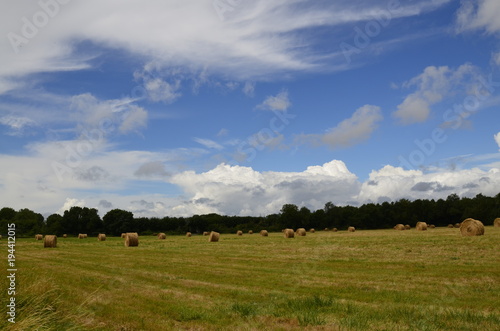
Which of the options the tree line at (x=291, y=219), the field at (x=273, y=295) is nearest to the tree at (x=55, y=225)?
the tree line at (x=291, y=219)

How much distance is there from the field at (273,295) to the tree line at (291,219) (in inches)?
3705

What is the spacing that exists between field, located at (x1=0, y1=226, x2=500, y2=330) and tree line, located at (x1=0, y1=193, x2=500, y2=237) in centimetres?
9412

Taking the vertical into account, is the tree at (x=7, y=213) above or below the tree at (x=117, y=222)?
above

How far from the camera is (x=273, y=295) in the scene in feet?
44.9

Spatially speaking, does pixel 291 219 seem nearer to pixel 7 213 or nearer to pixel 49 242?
pixel 49 242

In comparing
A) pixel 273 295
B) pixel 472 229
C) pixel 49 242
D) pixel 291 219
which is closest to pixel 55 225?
pixel 291 219

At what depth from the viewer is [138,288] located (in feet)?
51.6

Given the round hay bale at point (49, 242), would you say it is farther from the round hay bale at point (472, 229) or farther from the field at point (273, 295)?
the round hay bale at point (472, 229)

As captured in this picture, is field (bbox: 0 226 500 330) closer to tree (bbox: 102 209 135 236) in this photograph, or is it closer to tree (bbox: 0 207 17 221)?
tree (bbox: 102 209 135 236)

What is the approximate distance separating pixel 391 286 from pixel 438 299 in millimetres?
2459

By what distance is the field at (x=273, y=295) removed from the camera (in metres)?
9.85

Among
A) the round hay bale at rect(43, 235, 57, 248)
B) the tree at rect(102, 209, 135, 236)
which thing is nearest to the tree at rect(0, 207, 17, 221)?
the tree at rect(102, 209, 135, 236)

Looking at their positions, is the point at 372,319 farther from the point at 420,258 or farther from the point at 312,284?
the point at 420,258

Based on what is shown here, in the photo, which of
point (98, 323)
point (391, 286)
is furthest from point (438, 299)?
point (98, 323)
